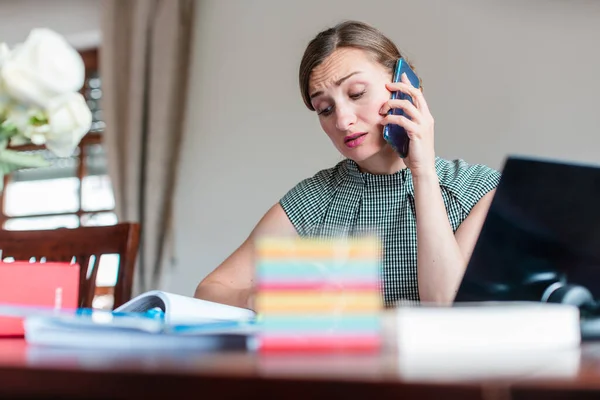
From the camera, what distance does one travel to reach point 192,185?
4.00 m

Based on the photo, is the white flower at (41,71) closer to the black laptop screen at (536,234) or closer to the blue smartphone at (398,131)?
the black laptop screen at (536,234)

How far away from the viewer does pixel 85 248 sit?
164 centimetres

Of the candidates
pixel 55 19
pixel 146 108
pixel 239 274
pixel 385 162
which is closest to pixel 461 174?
pixel 385 162

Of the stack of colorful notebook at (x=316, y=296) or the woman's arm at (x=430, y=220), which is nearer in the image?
the stack of colorful notebook at (x=316, y=296)

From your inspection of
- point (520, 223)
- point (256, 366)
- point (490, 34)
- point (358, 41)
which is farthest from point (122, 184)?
point (256, 366)

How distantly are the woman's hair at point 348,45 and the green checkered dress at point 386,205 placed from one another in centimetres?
24

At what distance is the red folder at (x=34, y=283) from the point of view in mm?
1005

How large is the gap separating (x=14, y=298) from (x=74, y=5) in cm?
375

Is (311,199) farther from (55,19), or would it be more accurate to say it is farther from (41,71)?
(55,19)

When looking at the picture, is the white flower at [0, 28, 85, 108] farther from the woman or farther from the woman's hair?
the woman's hair

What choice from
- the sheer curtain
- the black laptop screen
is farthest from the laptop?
the sheer curtain

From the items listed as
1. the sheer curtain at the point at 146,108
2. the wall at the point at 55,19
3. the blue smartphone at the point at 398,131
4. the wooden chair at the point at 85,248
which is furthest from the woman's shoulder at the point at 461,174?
the wall at the point at 55,19

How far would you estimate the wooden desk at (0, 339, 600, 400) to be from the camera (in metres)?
0.32

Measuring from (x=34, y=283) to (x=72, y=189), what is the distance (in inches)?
139
